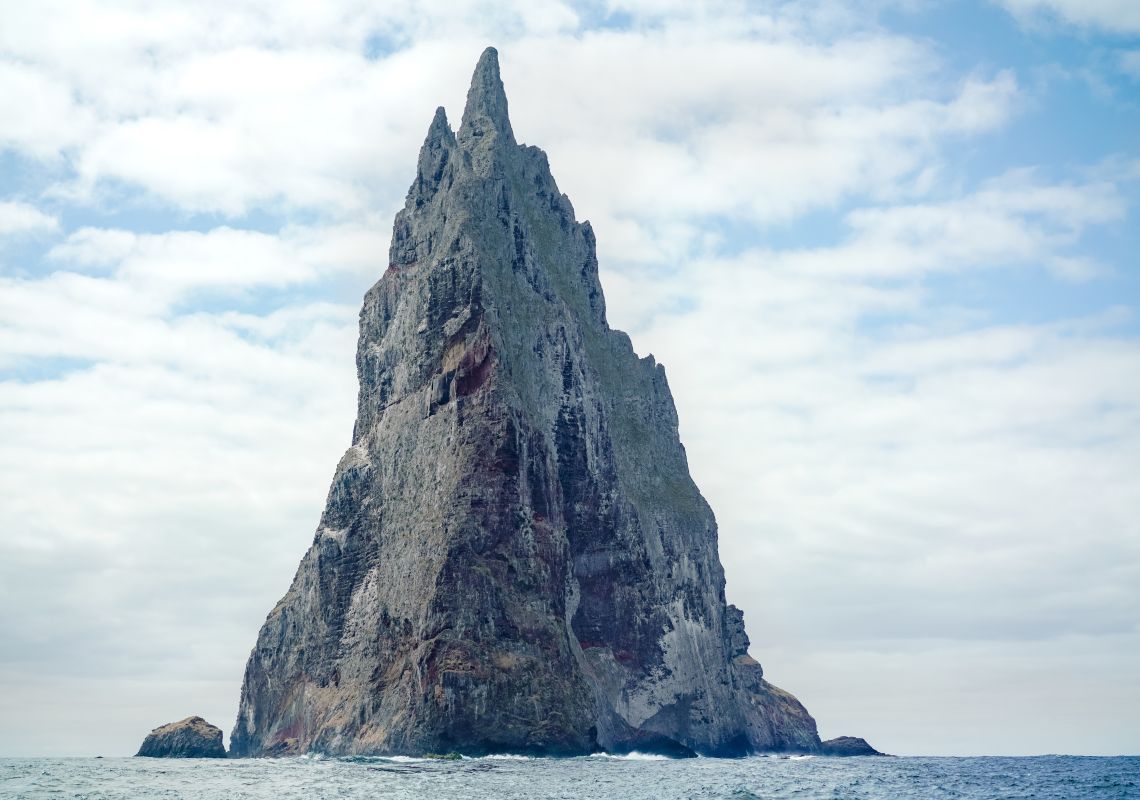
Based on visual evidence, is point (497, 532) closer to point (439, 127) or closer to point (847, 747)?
point (439, 127)

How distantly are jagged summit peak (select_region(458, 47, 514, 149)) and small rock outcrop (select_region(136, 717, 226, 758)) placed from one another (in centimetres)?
7421

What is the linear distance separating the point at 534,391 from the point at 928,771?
55.1 meters

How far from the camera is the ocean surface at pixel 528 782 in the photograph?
67375 millimetres

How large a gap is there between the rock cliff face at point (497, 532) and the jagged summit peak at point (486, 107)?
12.5 inches

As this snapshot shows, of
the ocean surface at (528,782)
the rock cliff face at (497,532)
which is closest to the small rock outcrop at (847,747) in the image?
the rock cliff face at (497,532)

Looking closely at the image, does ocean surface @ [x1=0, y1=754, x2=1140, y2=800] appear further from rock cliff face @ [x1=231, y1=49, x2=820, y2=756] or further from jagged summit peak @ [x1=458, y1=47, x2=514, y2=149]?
jagged summit peak @ [x1=458, y1=47, x2=514, y2=149]

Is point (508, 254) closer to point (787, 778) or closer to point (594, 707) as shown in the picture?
point (594, 707)

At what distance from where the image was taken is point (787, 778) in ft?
289

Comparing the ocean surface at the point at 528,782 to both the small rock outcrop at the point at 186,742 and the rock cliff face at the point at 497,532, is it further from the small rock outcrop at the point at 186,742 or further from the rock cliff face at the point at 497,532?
the small rock outcrop at the point at 186,742

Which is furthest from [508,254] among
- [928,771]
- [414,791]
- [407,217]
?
[414,791]

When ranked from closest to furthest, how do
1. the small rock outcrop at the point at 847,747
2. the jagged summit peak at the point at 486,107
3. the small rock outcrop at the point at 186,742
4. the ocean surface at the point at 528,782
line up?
the ocean surface at the point at 528,782
the small rock outcrop at the point at 186,742
the jagged summit peak at the point at 486,107
the small rock outcrop at the point at 847,747

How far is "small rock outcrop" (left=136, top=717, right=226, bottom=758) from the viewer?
128m

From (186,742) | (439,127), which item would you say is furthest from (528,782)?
(439,127)

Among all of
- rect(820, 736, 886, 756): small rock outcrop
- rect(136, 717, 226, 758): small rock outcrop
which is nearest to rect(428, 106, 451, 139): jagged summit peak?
rect(136, 717, 226, 758): small rock outcrop
